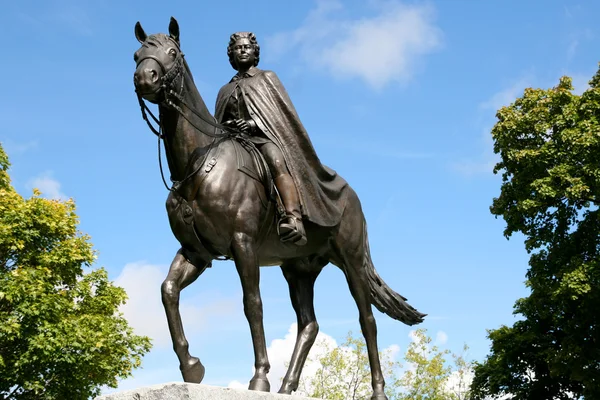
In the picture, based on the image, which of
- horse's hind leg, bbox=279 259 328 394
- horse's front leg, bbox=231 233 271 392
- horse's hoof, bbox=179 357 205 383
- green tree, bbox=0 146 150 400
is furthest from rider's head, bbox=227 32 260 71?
green tree, bbox=0 146 150 400

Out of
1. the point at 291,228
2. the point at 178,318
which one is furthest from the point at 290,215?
the point at 178,318

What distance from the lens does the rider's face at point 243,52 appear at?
920 cm

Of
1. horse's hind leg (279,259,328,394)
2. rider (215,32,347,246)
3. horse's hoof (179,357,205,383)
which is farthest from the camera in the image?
horse's hind leg (279,259,328,394)

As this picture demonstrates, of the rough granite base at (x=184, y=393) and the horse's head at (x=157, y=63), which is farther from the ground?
the horse's head at (x=157, y=63)

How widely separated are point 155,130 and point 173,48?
86 centimetres

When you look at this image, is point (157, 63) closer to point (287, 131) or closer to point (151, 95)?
point (151, 95)

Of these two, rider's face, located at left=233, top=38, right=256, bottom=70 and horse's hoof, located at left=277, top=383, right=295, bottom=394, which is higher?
rider's face, located at left=233, top=38, right=256, bottom=70

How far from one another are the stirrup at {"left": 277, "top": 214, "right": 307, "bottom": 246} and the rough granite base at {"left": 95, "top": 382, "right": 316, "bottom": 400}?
70.0 inches

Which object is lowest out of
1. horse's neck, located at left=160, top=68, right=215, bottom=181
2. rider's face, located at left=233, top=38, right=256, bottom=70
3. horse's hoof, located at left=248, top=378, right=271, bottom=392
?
horse's hoof, located at left=248, top=378, right=271, bottom=392

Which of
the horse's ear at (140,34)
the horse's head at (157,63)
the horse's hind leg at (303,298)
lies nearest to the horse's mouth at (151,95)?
the horse's head at (157,63)

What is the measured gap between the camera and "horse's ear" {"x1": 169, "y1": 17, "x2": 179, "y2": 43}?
8.29 metres

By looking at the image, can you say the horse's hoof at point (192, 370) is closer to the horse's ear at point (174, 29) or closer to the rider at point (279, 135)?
the rider at point (279, 135)

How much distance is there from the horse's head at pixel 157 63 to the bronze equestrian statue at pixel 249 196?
1cm

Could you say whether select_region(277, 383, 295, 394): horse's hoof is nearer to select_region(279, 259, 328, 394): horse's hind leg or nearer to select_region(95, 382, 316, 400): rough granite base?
select_region(279, 259, 328, 394): horse's hind leg
